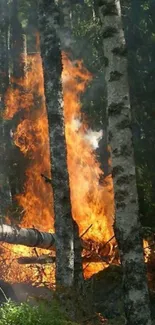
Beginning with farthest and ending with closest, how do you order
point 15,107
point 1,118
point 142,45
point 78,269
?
1. point 15,107
2. point 1,118
3. point 142,45
4. point 78,269

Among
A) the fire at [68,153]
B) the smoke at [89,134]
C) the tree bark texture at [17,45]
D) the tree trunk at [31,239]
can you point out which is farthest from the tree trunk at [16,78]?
the tree trunk at [31,239]

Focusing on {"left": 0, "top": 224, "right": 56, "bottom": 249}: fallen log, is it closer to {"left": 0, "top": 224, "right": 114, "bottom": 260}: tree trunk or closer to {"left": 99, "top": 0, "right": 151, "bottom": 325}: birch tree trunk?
{"left": 0, "top": 224, "right": 114, "bottom": 260}: tree trunk

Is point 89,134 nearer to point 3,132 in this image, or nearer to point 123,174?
point 3,132

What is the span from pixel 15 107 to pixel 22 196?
4371mm

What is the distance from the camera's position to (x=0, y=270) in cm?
1540

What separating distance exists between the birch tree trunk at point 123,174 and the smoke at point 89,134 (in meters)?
13.1

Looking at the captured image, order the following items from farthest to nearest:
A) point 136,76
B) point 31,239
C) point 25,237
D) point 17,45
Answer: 1. point 17,45
2. point 136,76
3. point 31,239
4. point 25,237

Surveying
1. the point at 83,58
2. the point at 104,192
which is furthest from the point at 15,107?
the point at 104,192

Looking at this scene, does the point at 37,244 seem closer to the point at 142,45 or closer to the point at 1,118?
the point at 1,118

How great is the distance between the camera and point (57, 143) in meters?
9.67

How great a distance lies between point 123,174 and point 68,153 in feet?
43.0

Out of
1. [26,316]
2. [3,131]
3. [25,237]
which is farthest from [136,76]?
[26,316]

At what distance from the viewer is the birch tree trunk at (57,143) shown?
9.38 m

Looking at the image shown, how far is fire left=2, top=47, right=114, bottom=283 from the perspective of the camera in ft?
60.9
